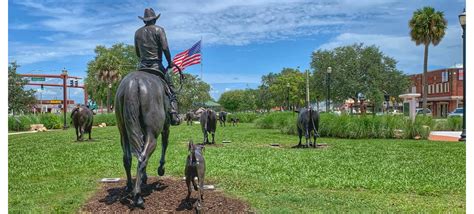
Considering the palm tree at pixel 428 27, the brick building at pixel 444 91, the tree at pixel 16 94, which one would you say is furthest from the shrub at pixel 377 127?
the brick building at pixel 444 91

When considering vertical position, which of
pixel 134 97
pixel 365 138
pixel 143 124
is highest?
pixel 134 97

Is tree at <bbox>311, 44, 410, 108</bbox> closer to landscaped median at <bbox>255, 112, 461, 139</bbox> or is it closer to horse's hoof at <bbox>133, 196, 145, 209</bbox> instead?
landscaped median at <bbox>255, 112, 461, 139</bbox>

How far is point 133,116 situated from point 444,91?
222ft

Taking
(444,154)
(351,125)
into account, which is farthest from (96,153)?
(351,125)

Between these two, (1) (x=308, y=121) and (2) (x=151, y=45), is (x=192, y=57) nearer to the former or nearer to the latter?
(1) (x=308, y=121)

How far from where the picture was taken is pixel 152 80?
242 inches

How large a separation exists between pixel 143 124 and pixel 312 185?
12.7 feet

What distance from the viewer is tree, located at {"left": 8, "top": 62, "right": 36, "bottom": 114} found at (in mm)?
39956

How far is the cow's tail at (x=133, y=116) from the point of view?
5789 mm

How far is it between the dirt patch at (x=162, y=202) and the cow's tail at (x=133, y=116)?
90cm

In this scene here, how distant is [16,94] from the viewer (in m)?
40.5

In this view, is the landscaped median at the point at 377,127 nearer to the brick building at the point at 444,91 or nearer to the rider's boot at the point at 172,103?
the rider's boot at the point at 172,103

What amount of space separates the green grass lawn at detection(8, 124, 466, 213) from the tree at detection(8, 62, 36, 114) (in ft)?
94.7
